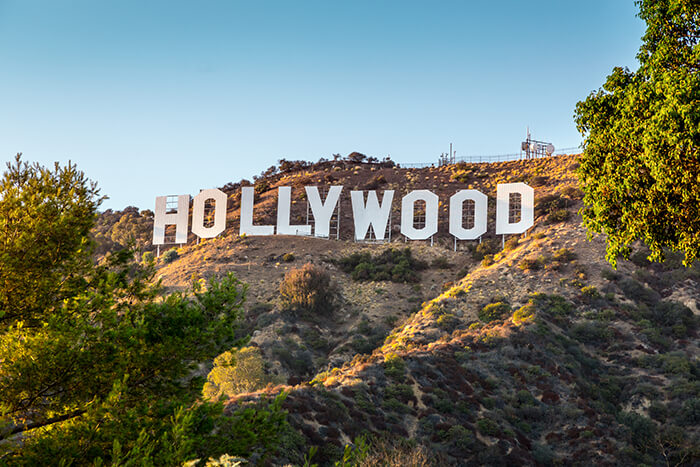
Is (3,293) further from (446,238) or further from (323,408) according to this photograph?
(446,238)

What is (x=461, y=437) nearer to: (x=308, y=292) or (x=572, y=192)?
(x=308, y=292)

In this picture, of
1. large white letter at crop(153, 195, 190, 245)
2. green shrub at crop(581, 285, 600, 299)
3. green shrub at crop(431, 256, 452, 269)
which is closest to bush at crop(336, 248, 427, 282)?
green shrub at crop(431, 256, 452, 269)

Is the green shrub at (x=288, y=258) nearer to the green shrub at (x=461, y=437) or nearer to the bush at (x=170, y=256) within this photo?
the bush at (x=170, y=256)

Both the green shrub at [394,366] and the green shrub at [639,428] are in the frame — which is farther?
the green shrub at [394,366]

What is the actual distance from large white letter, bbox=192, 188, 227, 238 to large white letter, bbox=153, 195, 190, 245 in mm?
1419

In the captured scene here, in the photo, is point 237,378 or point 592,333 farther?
point 592,333

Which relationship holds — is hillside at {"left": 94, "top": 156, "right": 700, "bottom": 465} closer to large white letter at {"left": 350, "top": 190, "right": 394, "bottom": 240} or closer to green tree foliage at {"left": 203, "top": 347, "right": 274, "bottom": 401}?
green tree foliage at {"left": 203, "top": 347, "right": 274, "bottom": 401}

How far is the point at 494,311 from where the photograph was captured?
46.4 m

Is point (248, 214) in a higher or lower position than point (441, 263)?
higher

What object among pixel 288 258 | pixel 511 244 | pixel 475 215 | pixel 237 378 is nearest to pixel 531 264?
pixel 511 244

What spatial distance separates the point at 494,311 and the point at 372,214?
827 inches

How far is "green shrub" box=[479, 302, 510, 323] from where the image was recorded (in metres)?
45.8

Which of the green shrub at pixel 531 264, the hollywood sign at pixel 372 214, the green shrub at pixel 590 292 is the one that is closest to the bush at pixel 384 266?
the hollywood sign at pixel 372 214

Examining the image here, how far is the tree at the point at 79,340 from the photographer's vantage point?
10414 mm
